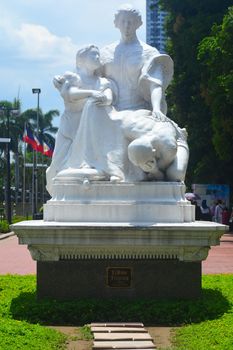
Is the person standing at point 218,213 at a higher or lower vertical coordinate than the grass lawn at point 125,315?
lower

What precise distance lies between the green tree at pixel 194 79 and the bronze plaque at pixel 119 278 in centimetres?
1924

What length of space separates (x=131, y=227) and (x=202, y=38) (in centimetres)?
2040

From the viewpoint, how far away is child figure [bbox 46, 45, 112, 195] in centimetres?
→ 887

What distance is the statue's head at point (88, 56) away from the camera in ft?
29.9

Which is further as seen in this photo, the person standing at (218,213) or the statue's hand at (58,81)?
the person standing at (218,213)

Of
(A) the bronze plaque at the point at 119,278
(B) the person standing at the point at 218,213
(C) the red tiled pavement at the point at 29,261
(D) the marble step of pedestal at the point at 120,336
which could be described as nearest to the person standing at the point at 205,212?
(B) the person standing at the point at 218,213

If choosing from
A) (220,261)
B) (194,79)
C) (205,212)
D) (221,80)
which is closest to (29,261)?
(220,261)

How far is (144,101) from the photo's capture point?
928 cm

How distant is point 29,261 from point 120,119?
24.9 feet

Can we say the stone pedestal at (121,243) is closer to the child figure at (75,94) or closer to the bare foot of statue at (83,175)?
the bare foot of statue at (83,175)

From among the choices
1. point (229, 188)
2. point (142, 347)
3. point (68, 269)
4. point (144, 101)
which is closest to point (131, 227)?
point (68, 269)

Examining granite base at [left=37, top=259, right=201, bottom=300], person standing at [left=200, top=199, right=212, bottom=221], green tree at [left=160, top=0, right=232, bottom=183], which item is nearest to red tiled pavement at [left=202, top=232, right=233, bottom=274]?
person standing at [left=200, top=199, right=212, bottom=221]

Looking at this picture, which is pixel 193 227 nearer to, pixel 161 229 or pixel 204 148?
pixel 161 229

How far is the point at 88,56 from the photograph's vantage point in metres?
9.14
